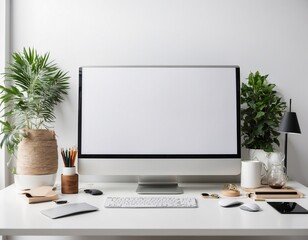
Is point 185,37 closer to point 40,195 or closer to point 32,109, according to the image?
point 32,109

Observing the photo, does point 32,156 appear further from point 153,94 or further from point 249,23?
point 249,23

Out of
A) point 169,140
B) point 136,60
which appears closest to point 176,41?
point 136,60

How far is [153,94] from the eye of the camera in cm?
170

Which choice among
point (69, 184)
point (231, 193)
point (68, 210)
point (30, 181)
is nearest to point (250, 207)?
point (231, 193)

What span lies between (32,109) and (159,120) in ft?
2.36

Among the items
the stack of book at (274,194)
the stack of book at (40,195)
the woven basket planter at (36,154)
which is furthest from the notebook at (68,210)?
the stack of book at (274,194)

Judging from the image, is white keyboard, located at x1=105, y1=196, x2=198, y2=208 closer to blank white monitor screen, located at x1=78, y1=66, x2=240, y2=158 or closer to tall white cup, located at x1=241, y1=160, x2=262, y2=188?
blank white monitor screen, located at x1=78, y1=66, x2=240, y2=158

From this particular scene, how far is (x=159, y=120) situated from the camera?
66.4 inches

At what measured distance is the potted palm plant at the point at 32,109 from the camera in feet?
5.56

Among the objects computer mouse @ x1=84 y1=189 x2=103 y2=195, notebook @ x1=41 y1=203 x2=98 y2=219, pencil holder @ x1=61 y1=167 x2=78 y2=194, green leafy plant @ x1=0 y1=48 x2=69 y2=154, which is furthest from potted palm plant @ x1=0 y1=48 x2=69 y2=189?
notebook @ x1=41 y1=203 x2=98 y2=219

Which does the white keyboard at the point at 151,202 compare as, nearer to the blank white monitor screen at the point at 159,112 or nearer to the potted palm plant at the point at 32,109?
the blank white monitor screen at the point at 159,112

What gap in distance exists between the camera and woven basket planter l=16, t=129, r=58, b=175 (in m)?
1.68

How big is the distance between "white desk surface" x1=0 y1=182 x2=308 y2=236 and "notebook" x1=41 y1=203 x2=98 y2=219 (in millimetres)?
25

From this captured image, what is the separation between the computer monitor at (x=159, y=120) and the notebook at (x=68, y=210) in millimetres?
310
